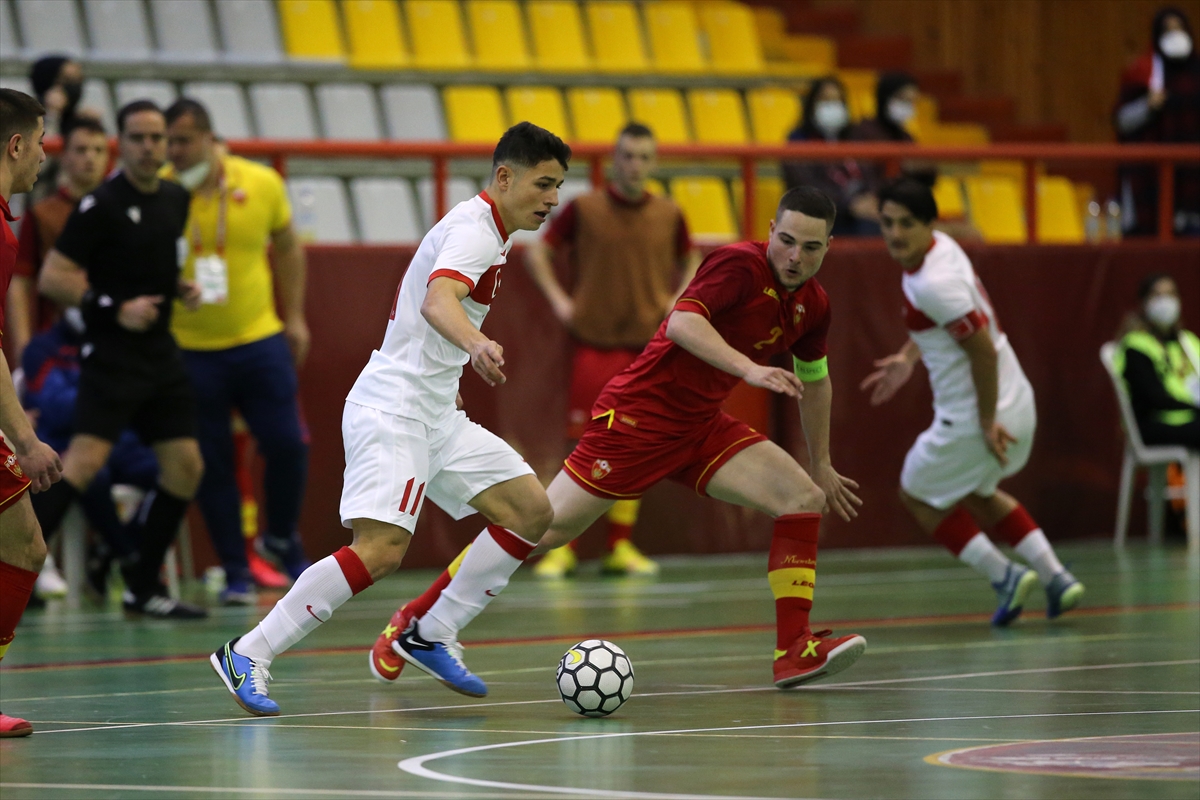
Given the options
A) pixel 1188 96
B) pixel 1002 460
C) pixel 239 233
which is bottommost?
pixel 1002 460

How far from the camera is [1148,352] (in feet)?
45.7

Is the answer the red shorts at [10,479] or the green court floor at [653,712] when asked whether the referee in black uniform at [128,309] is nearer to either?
the green court floor at [653,712]

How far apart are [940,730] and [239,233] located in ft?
19.6

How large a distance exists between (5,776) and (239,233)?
232 inches

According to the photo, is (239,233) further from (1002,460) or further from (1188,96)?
(1188,96)

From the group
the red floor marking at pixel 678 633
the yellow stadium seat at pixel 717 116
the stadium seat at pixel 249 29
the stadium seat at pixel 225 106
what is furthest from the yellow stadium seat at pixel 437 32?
the red floor marking at pixel 678 633

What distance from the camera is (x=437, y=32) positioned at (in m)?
16.8

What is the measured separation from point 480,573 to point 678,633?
2322 mm

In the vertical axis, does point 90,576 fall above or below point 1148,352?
below

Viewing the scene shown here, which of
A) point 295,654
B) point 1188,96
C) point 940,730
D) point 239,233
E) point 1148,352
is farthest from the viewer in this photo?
point 1188,96

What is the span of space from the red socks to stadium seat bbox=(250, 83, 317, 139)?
29.8 feet

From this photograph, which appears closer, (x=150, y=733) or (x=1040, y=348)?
(x=150, y=733)

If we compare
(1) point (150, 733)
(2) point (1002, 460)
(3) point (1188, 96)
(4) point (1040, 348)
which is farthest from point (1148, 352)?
(1) point (150, 733)

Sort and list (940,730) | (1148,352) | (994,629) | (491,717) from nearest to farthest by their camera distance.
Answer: (940,730) → (491,717) → (994,629) → (1148,352)
